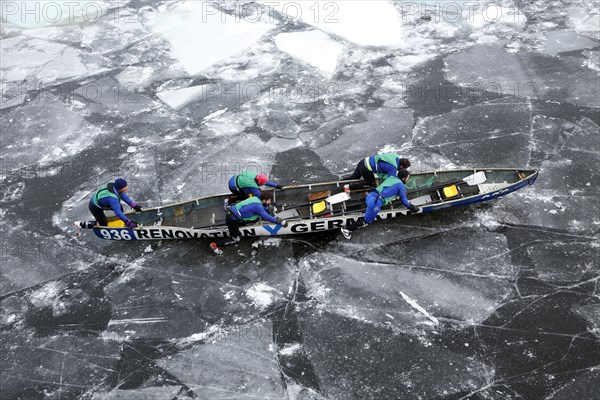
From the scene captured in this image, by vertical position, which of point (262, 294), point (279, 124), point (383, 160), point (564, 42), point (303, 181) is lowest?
point (262, 294)

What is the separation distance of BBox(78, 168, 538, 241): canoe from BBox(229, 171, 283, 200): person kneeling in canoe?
449mm

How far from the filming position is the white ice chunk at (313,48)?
12.1 meters

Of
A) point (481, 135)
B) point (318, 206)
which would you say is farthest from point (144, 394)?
point (481, 135)

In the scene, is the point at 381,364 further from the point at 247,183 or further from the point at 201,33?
the point at 201,33


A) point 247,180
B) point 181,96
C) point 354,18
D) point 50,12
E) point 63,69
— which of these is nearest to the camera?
point 247,180

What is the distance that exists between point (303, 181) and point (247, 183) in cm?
191

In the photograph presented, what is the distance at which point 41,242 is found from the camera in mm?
8141

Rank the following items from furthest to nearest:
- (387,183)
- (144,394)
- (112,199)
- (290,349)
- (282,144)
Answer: (282,144)
(112,199)
(387,183)
(290,349)
(144,394)

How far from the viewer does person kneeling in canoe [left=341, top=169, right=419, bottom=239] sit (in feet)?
23.2

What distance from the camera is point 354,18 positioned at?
45.2 feet

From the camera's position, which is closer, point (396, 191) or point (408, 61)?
point (396, 191)

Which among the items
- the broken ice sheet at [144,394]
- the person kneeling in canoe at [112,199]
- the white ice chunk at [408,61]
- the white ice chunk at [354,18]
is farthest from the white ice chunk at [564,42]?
the broken ice sheet at [144,394]

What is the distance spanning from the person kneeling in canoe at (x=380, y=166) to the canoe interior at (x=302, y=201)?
241mm

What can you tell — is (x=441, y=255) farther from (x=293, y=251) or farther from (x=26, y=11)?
(x=26, y=11)
